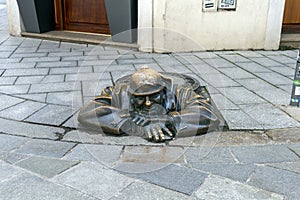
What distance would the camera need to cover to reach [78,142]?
2859 millimetres

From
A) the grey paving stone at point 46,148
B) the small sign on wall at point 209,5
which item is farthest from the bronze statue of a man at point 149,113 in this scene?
the small sign on wall at point 209,5

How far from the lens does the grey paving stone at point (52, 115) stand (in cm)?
326

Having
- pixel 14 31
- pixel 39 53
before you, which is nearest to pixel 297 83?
pixel 39 53

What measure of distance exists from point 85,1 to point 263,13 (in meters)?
3.56

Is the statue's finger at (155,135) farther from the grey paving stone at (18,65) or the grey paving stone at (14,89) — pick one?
the grey paving stone at (18,65)

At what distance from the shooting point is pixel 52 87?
421cm

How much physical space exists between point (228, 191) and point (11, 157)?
1641mm

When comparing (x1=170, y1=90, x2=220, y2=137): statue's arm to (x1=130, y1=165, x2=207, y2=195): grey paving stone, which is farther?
(x1=170, y1=90, x2=220, y2=137): statue's arm

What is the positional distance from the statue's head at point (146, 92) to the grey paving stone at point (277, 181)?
0.98m

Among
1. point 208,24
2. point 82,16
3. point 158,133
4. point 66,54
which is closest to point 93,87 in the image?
point 158,133

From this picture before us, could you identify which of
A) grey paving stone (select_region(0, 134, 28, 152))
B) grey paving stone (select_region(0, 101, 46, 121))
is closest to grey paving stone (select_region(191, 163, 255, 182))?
grey paving stone (select_region(0, 134, 28, 152))

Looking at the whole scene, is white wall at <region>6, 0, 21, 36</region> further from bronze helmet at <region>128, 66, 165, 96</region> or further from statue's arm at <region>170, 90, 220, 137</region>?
statue's arm at <region>170, 90, 220, 137</region>

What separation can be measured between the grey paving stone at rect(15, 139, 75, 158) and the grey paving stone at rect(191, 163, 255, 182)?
3.44ft

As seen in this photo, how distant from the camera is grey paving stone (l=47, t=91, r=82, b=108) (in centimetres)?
370
